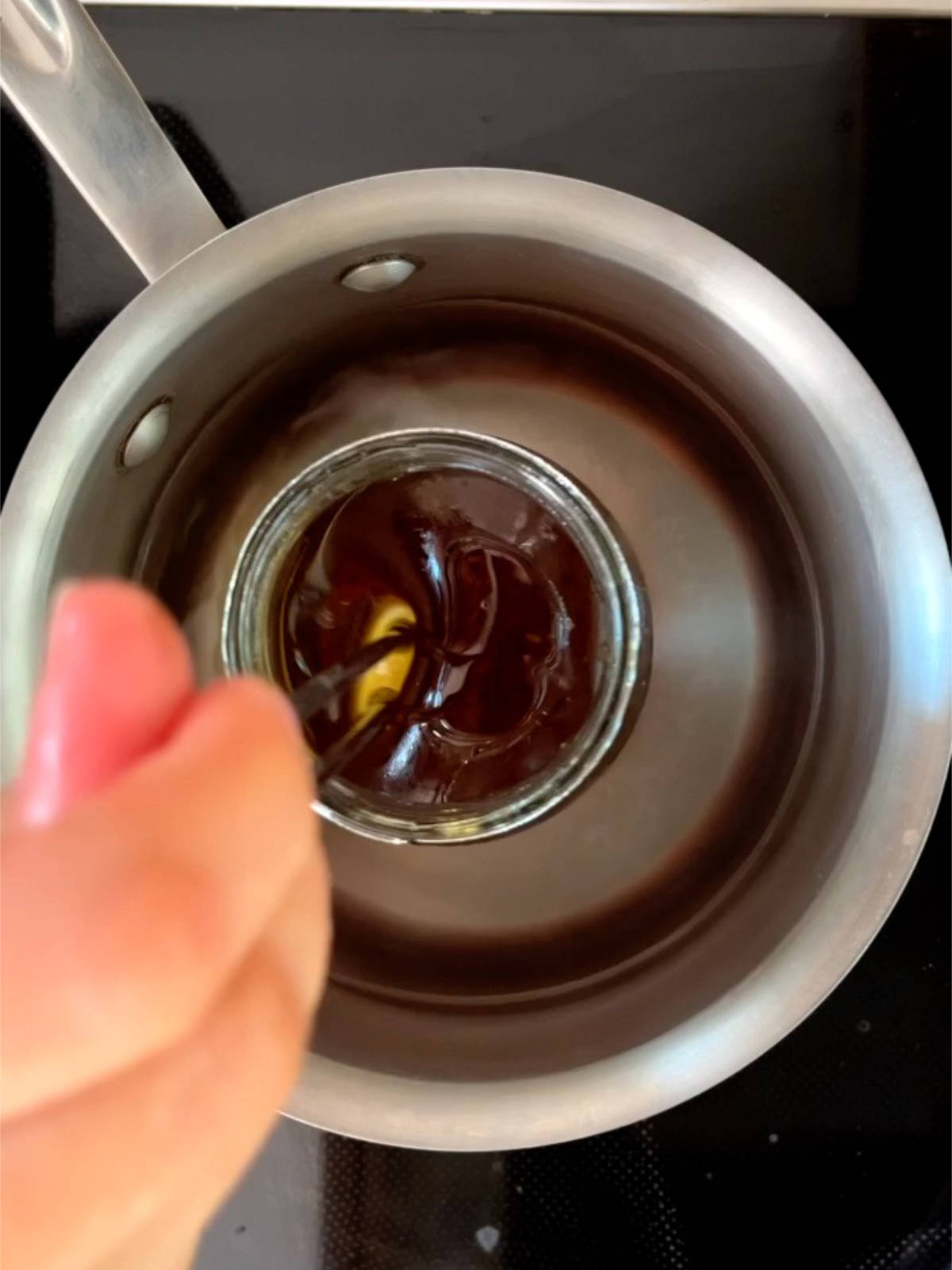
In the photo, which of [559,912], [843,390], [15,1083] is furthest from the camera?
[559,912]

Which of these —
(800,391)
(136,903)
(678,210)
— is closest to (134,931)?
(136,903)

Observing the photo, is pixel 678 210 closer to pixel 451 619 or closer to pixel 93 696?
pixel 451 619

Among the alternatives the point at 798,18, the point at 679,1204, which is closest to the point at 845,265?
the point at 798,18

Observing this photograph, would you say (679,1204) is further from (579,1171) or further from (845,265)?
(845,265)

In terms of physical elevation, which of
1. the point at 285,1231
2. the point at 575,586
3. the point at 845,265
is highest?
the point at 845,265

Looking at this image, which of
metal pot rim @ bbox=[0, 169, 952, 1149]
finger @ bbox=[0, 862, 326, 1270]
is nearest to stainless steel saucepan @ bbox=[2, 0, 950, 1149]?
metal pot rim @ bbox=[0, 169, 952, 1149]

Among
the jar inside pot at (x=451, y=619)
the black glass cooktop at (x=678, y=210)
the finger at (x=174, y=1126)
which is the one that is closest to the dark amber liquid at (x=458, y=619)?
the jar inside pot at (x=451, y=619)

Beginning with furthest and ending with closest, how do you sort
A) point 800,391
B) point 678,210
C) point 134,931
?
point 678,210, point 800,391, point 134,931
